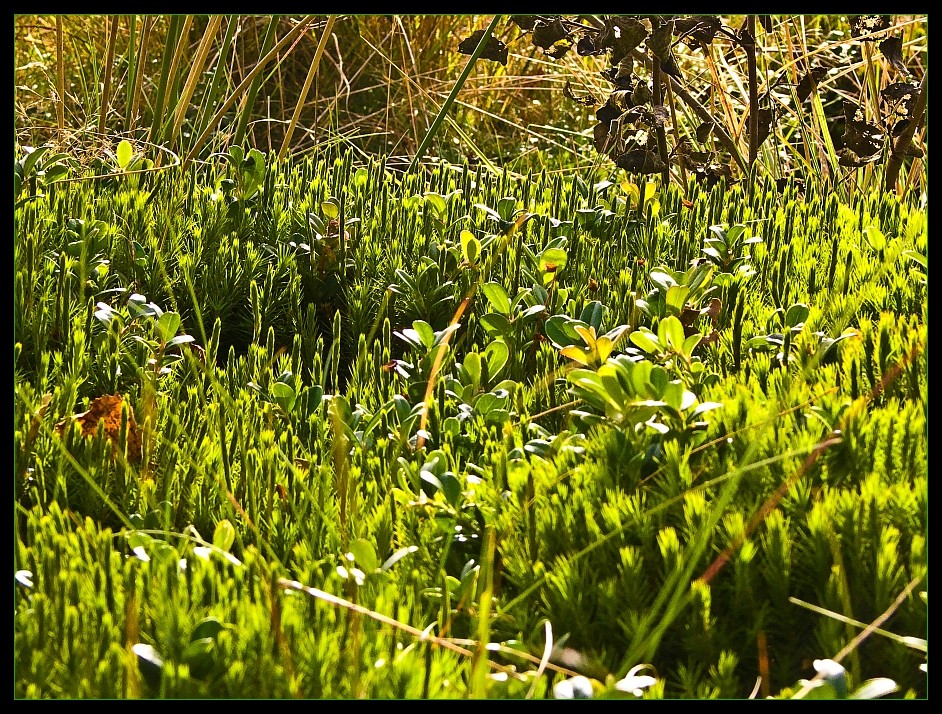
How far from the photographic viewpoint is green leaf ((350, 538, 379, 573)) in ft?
4.10

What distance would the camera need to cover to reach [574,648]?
4.12 feet

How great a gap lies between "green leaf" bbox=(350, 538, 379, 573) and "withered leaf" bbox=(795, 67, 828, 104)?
8.61 ft

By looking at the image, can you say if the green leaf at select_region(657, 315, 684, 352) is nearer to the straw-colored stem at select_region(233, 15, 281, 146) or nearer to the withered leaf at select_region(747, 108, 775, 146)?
the straw-colored stem at select_region(233, 15, 281, 146)

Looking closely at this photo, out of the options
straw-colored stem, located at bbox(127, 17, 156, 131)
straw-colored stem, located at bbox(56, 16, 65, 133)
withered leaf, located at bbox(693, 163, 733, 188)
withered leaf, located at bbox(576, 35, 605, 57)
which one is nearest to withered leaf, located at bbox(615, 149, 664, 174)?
withered leaf, located at bbox(693, 163, 733, 188)

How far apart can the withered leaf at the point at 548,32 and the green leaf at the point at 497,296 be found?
3.79ft

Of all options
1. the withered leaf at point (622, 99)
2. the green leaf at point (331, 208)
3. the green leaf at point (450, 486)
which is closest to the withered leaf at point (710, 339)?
the green leaf at point (450, 486)

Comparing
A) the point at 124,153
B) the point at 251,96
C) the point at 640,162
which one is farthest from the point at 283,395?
the point at 640,162

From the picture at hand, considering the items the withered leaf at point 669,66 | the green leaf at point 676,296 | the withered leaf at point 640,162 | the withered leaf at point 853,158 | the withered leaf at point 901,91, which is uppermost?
the withered leaf at point 669,66

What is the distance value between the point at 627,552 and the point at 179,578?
581 mm

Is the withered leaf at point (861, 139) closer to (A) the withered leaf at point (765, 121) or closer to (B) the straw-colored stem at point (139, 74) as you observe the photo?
(A) the withered leaf at point (765, 121)

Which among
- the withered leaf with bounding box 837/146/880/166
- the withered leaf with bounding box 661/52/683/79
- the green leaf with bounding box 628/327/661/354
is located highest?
the withered leaf with bounding box 661/52/683/79

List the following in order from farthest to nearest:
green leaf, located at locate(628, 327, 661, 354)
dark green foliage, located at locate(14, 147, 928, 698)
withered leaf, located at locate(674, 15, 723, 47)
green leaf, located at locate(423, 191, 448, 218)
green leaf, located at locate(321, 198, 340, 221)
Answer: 1. withered leaf, located at locate(674, 15, 723, 47)
2. green leaf, located at locate(423, 191, 448, 218)
3. green leaf, located at locate(321, 198, 340, 221)
4. green leaf, located at locate(628, 327, 661, 354)
5. dark green foliage, located at locate(14, 147, 928, 698)

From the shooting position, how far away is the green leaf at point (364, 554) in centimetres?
125
